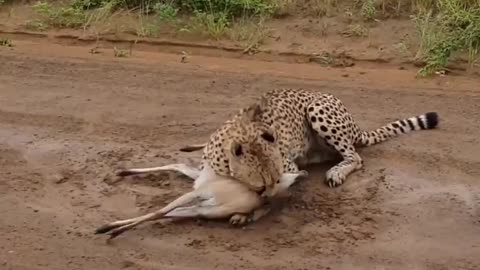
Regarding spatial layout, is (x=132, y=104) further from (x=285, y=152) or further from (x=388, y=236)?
(x=388, y=236)

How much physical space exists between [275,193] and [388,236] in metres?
0.66

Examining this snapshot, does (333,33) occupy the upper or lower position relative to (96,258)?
upper

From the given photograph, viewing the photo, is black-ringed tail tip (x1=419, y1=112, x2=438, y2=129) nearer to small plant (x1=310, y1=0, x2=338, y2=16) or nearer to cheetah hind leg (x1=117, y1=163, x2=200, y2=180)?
cheetah hind leg (x1=117, y1=163, x2=200, y2=180)

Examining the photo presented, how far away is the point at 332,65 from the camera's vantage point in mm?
8516

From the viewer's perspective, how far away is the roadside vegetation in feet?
27.6

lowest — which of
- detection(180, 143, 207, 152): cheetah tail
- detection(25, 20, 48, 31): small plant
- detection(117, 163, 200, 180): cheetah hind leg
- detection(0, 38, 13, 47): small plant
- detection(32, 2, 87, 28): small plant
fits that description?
detection(117, 163, 200, 180): cheetah hind leg

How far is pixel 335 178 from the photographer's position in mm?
5906

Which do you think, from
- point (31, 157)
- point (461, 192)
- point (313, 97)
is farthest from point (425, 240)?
point (31, 157)

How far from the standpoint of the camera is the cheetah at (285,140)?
5.29 m

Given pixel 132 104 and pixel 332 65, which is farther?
pixel 332 65

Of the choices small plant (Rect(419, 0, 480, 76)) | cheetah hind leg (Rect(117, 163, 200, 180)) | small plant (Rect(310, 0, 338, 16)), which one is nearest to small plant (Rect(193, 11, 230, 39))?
small plant (Rect(310, 0, 338, 16))

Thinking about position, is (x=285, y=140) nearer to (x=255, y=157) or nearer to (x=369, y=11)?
(x=255, y=157)

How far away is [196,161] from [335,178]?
3.03 feet

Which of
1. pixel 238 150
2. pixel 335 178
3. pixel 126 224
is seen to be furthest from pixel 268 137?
pixel 126 224
